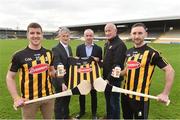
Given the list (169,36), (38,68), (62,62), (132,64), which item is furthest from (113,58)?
(169,36)

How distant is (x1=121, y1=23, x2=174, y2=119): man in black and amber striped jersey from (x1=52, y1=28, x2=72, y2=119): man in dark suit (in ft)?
5.02

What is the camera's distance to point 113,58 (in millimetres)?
5590

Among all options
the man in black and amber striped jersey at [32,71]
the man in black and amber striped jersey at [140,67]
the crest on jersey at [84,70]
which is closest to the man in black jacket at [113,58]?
the crest on jersey at [84,70]

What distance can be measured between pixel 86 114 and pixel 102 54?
150cm

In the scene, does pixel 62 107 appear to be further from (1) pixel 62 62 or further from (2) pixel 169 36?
(2) pixel 169 36

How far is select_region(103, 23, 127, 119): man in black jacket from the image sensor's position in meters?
5.56

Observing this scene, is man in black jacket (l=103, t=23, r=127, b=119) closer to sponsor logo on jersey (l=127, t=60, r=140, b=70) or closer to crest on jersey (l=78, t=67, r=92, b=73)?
crest on jersey (l=78, t=67, r=92, b=73)

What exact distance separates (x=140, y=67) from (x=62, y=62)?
1.83m

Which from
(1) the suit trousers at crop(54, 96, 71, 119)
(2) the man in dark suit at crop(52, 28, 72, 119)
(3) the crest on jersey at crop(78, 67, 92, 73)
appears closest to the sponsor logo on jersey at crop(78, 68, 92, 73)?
(3) the crest on jersey at crop(78, 67, 92, 73)

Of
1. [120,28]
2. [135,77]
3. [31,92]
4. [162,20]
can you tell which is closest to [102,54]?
[135,77]

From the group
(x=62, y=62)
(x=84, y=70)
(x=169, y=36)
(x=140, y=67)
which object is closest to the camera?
(x=140, y=67)

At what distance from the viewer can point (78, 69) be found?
5238mm

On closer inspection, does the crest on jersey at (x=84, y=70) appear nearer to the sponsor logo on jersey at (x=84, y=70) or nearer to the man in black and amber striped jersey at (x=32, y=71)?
the sponsor logo on jersey at (x=84, y=70)

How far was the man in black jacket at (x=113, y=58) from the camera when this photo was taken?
556 cm
